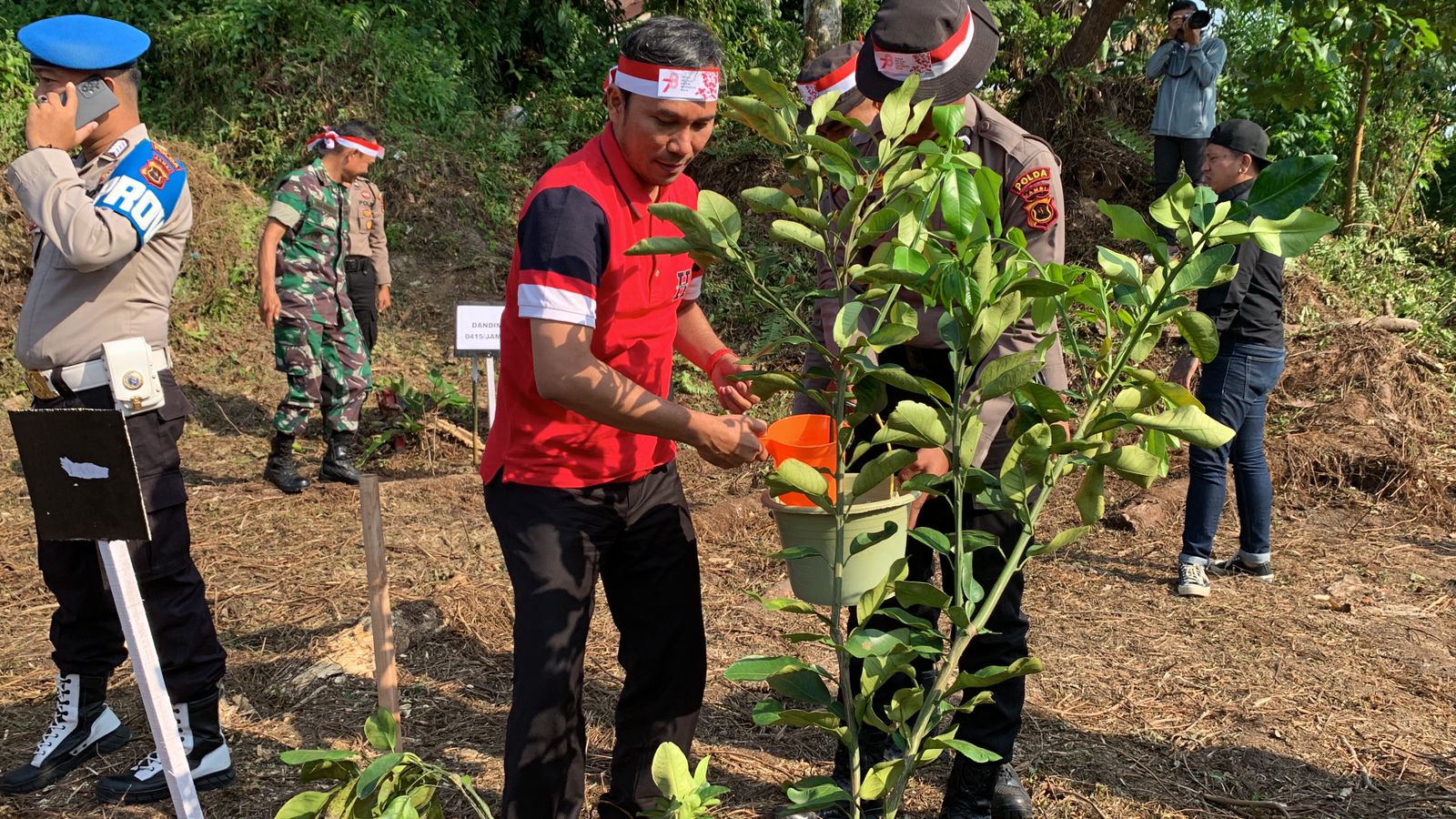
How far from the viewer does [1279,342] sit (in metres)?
4.66

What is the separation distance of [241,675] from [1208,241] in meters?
Result: 3.45

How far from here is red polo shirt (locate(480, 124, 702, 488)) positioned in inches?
84.3

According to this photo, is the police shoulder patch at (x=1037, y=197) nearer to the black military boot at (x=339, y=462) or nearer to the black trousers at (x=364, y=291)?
the black military boot at (x=339, y=462)

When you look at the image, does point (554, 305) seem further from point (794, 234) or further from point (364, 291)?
point (364, 291)

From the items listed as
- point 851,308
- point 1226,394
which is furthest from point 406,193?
point 851,308

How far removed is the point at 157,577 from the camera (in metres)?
2.93

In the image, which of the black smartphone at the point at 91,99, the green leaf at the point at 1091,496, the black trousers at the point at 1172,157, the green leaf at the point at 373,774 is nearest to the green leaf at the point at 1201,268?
the green leaf at the point at 1091,496

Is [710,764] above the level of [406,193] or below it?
below

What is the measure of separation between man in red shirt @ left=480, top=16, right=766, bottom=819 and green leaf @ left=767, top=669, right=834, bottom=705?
0.52 metres

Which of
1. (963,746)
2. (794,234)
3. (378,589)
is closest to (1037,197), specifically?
(794,234)

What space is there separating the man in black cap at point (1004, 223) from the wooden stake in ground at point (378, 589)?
1197 millimetres

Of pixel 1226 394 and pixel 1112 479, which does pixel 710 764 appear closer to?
pixel 1226 394

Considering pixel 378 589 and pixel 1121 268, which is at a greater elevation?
pixel 1121 268

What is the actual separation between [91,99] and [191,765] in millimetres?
1781
